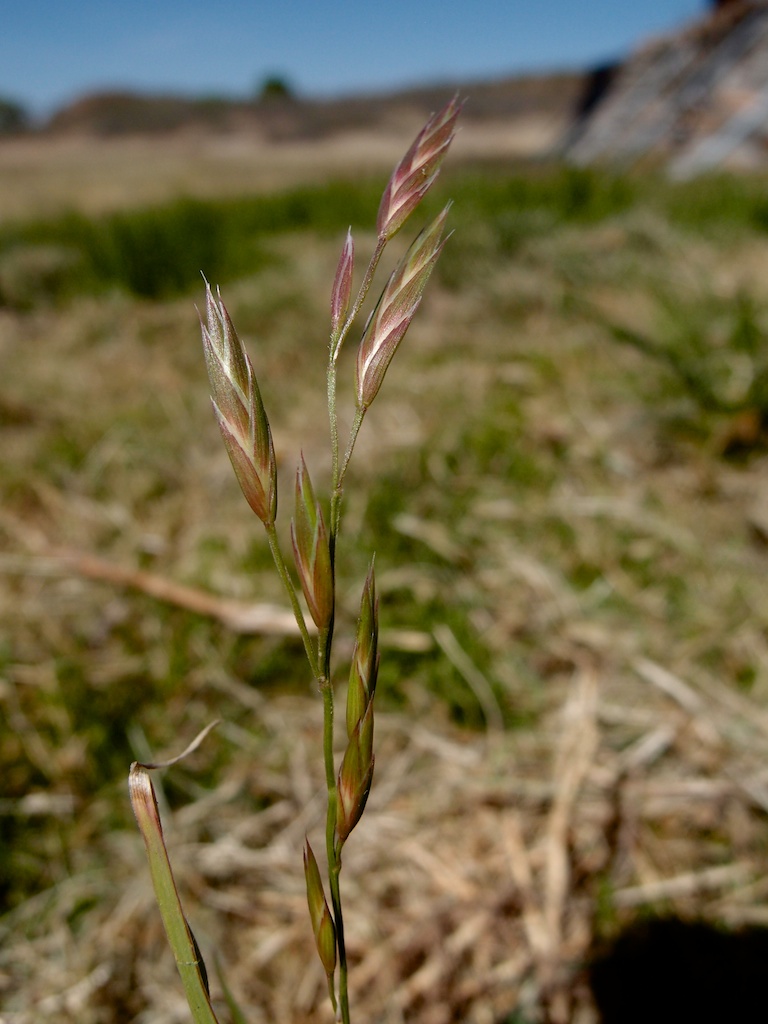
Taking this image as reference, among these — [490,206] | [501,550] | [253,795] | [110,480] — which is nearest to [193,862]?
[253,795]

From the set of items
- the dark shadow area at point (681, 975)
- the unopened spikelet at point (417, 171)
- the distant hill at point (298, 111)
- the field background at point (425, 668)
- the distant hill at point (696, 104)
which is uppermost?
the distant hill at point (298, 111)

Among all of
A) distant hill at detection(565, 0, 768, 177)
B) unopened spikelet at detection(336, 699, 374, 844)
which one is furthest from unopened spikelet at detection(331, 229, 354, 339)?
distant hill at detection(565, 0, 768, 177)

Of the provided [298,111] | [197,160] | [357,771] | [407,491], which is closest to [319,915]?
[357,771]

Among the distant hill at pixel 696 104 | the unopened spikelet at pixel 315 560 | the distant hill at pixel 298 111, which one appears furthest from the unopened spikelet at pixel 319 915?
the distant hill at pixel 298 111

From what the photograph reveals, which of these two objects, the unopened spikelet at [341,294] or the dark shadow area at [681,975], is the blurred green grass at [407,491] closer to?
the dark shadow area at [681,975]

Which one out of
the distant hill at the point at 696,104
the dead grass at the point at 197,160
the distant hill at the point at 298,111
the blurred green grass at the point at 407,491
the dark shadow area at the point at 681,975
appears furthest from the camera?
the distant hill at the point at 298,111

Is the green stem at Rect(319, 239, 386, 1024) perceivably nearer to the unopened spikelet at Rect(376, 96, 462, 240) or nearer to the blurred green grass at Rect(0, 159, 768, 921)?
the unopened spikelet at Rect(376, 96, 462, 240)
